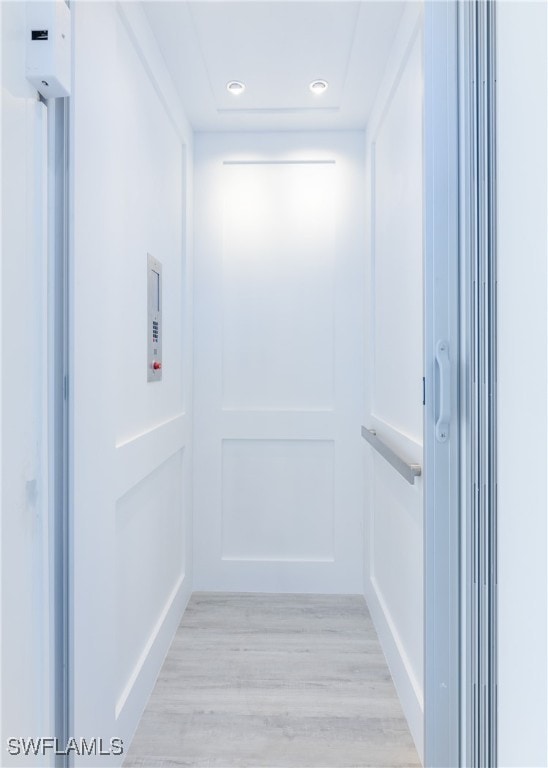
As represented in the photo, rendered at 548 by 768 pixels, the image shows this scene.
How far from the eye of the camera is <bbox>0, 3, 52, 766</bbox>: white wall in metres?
0.93

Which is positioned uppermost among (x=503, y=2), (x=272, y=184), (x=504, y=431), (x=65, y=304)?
(x=272, y=184)

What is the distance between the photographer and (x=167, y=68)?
6.90ft

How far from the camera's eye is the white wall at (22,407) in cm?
93

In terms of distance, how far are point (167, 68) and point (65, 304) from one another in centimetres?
150

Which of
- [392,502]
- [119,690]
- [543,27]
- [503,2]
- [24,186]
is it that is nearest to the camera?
[543,27]

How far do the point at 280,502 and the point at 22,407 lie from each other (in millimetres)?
1879

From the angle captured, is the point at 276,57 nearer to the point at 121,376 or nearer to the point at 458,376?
the point at 121,376

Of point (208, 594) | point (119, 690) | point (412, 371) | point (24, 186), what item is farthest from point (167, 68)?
point (208, 594)

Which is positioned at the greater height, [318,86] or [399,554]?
[318,86]

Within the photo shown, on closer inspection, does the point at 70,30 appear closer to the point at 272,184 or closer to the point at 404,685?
the point at 272,184

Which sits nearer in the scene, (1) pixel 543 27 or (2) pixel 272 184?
(1) pixel 543 27

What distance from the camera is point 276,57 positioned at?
2023mm

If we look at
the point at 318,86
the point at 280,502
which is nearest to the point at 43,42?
the point at 318,86

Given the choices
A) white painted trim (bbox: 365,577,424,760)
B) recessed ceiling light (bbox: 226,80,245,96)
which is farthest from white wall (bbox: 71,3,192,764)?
white painted trim (bbox: 365,577,424,760)
